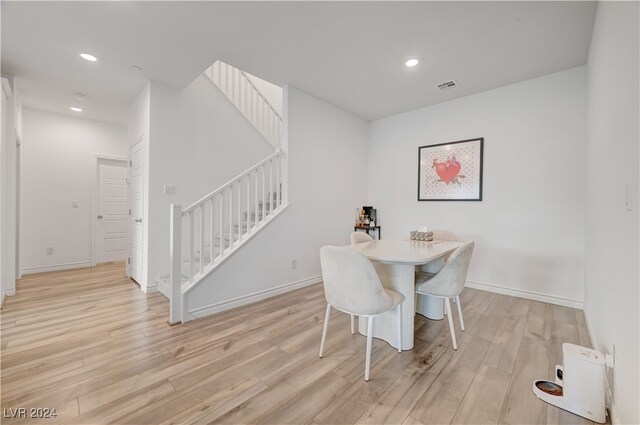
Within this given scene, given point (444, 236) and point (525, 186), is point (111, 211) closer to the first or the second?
point (444, 236)

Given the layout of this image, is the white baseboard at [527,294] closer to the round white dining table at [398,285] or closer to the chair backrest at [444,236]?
the chair backrest at [444,236]

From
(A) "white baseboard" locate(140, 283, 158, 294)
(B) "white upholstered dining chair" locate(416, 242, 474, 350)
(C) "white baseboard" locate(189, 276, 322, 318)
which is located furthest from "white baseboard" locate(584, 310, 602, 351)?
(A) "white baseboard" locate(140, 283, 158, 294)

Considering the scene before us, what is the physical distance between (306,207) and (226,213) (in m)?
1.44

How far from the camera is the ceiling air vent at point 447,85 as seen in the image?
3301mm

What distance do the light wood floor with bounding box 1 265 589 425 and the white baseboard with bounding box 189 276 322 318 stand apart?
111 millimetres

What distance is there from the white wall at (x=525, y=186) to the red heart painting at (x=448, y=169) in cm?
32

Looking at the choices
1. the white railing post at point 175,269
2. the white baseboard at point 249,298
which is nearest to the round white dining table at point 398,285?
the white baseboard at point 249,298

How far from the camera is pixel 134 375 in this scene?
171cm

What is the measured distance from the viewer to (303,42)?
2557 mm

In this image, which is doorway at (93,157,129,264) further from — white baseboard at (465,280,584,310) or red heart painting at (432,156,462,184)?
white baseboard at (465,280,584,310)

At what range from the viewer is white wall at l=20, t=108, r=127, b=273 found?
4.25 m

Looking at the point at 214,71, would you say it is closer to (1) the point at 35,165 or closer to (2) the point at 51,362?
(1) the point at 35,165

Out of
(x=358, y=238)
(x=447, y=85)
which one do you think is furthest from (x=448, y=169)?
(x=358, y=238)

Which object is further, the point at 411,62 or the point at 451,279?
the point at 411,62
